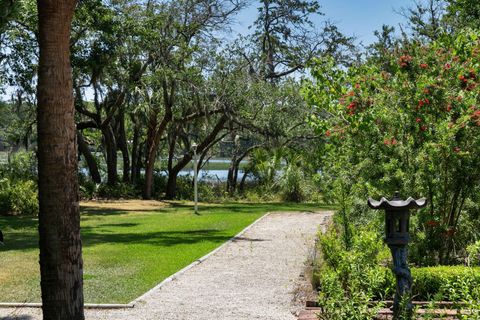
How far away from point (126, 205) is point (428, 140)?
54.9 feet

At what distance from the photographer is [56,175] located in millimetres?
5398

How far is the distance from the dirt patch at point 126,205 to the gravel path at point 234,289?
32.7ft

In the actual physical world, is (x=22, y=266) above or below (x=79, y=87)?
below

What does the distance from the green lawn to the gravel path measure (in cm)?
44

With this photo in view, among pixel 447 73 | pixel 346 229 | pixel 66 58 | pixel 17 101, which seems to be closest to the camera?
pixel 66 58

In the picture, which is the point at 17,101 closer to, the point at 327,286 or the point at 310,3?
the point at 310,3

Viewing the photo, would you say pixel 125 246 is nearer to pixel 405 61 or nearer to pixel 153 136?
pixel 405 61

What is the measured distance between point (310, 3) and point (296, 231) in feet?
57.2

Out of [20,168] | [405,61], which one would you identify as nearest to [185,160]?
[20,168]

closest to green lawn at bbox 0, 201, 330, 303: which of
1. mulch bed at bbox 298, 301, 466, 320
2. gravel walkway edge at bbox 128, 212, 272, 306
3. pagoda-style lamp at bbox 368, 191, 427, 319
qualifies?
gravel walkway edge at bbox 128, 212, 272, 306

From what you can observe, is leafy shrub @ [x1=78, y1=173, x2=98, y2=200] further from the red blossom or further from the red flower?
the red flower

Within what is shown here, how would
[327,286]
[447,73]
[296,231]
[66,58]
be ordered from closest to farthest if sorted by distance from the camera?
[66,58], [327,286], [447,73], [296,231]

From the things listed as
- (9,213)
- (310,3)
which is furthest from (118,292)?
(310,3)

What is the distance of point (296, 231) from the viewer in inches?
627
